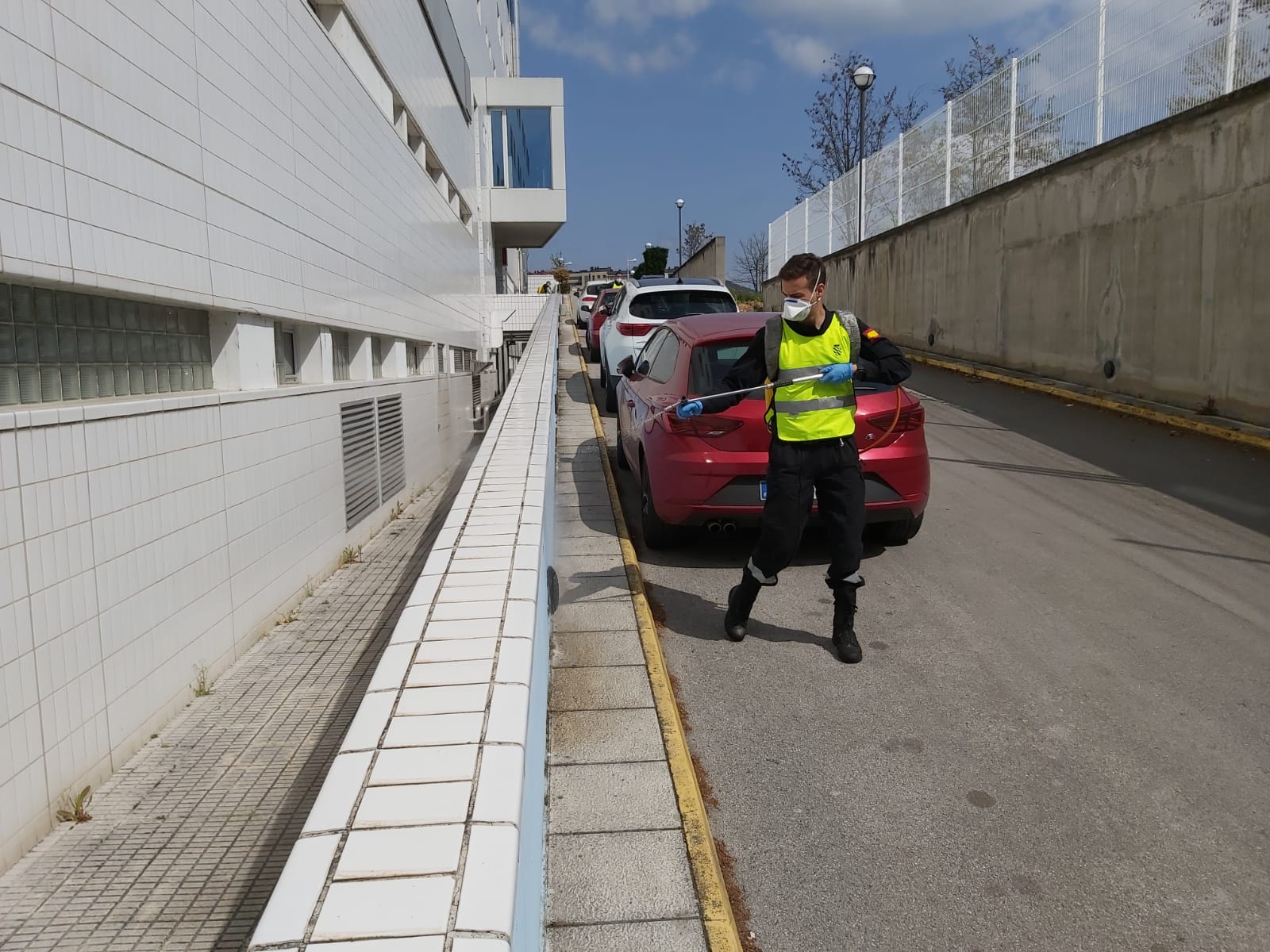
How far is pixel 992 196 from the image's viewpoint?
1595cm

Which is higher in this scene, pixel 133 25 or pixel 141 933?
pixel 133 25

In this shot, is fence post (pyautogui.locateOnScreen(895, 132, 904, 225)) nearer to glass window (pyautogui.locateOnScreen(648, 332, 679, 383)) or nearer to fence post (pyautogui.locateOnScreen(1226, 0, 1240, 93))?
fence post (pyautogui.locateOnScreen(1226, 0, 1240, 93))

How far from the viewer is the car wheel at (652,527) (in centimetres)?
666

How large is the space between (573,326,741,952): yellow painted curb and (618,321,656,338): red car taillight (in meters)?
8.05

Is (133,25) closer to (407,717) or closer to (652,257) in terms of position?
(407,717)

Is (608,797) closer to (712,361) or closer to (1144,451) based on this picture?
(712,361)

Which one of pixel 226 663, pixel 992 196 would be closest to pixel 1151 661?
pixel 226 663

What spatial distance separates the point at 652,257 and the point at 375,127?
51244 millimetres

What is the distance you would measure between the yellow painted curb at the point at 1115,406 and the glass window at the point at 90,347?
9.18 metres

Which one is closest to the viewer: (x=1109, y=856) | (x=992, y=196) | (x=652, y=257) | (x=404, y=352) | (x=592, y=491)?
(x=1109, y=856)

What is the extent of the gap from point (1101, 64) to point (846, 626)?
12269 millimetres

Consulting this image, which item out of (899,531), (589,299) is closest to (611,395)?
(899,531)

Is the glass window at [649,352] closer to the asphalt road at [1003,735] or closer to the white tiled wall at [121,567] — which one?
the asphalt road at [1003,735]

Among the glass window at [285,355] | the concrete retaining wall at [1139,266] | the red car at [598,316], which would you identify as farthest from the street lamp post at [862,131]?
the glass window at [285,355]
